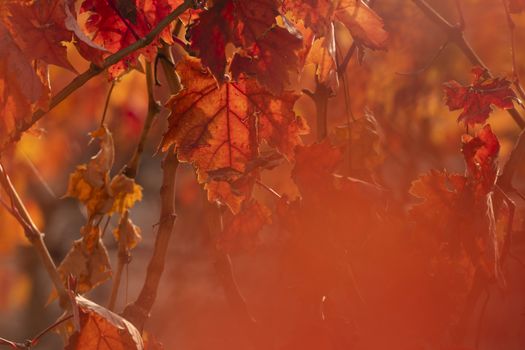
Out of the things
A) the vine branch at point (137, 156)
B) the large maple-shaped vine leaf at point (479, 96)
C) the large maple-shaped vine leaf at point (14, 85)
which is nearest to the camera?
the large maple-shaped vine leaf at point (14, 85)

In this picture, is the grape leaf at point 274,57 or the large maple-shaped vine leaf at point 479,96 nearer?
the grape leaf at point 274,57

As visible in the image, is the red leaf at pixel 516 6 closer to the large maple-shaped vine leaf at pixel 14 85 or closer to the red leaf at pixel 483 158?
the red leaf at pixel 483 158

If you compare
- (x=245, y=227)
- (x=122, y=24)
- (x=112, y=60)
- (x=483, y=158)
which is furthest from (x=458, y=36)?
(x=112, y=60)

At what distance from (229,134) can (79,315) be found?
35cm

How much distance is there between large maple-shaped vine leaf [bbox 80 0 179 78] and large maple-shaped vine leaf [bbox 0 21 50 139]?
0.87 feet

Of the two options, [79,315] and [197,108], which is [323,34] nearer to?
[197,108]

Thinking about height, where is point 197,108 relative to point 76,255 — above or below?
above

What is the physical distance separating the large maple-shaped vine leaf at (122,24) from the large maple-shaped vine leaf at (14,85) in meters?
0.27

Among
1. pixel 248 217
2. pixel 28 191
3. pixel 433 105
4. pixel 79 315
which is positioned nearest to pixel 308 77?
pixel 433 105

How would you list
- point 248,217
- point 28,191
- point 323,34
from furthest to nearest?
point 28,191
point 248,217
point 323,34

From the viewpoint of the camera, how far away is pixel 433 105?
509cm

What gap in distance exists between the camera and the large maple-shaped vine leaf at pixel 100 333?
1216 mm

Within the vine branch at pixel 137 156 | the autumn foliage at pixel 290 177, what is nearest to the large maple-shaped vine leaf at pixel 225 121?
the autumn foliage at pixel 290 177

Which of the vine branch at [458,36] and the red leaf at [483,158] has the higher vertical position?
the vine branch at [458,36]
